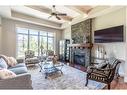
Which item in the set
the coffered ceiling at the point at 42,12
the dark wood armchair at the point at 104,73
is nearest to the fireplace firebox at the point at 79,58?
the coffered ceiling at the point at 42,12

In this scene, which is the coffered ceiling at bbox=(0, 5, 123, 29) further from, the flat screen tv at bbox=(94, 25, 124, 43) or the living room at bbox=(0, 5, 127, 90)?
the flat screen tv at bbox=(94, 25, 124, 43)

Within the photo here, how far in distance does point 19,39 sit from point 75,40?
10.3ft

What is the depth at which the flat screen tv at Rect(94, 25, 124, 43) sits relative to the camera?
4072mm

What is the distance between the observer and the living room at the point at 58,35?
3.76m

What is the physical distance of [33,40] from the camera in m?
7.13

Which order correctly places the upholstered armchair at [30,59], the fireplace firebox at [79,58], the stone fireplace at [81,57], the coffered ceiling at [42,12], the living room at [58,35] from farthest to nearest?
the fireplace firebox at [79,58], the stone fireplace at [81,57], the upholstered armchair at [30,59], the coffered ceiling at [42,12], the living room at [58,35]

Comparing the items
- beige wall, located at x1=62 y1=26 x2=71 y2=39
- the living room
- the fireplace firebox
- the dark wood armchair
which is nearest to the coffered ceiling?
the living room

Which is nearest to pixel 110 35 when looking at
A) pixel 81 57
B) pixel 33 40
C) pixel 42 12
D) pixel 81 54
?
pixel 81 54

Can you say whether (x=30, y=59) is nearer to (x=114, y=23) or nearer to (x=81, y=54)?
(x=81, y=54)

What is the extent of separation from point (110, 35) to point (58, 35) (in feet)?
14.7

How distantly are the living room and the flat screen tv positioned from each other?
0.12 m

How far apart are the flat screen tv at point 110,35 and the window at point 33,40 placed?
144 inches

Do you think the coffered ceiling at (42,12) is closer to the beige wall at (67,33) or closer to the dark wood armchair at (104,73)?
the beige wall at (67,33)
